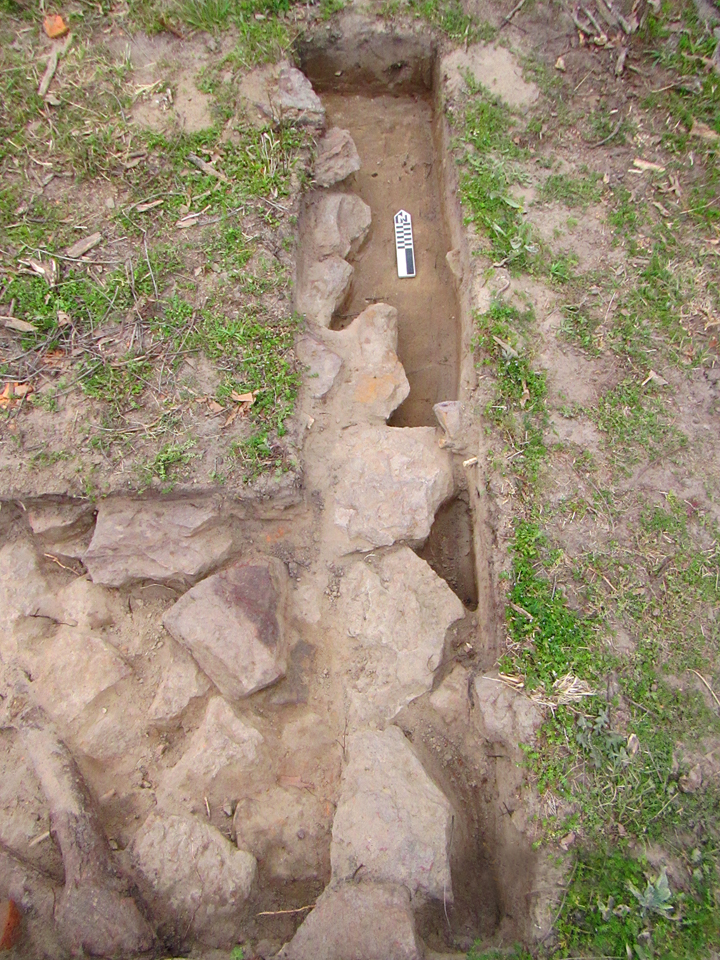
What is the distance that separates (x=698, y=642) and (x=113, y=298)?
4114mm

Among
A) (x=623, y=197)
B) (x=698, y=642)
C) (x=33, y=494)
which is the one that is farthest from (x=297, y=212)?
(x=698, y=642)

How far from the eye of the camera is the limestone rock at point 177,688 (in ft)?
11.7

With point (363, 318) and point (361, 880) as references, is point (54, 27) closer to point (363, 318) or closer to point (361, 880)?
point (363, 318)

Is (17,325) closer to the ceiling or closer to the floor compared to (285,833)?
closer to the ceiling

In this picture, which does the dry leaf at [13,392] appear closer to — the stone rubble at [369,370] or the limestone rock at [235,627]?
the limestone rock at [235,627]

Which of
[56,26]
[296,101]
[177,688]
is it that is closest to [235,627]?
[177,688]

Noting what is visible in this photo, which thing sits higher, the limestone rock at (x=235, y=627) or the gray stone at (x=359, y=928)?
the limestone rock at (x=235, y=627)

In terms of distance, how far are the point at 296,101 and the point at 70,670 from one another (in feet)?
13.5

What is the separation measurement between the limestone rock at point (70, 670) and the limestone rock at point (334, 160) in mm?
3527

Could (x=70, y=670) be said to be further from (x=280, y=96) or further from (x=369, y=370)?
(x=280, y=96)

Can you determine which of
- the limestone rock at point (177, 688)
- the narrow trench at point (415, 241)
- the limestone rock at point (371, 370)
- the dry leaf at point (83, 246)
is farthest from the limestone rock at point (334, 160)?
the limestone rock at point (177, 688)

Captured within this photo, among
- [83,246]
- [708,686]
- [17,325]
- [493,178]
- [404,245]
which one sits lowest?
[708,686]

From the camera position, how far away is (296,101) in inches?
172

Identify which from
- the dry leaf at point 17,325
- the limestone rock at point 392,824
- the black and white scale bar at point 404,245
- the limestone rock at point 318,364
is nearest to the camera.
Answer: the limestone rock at point 392,824
